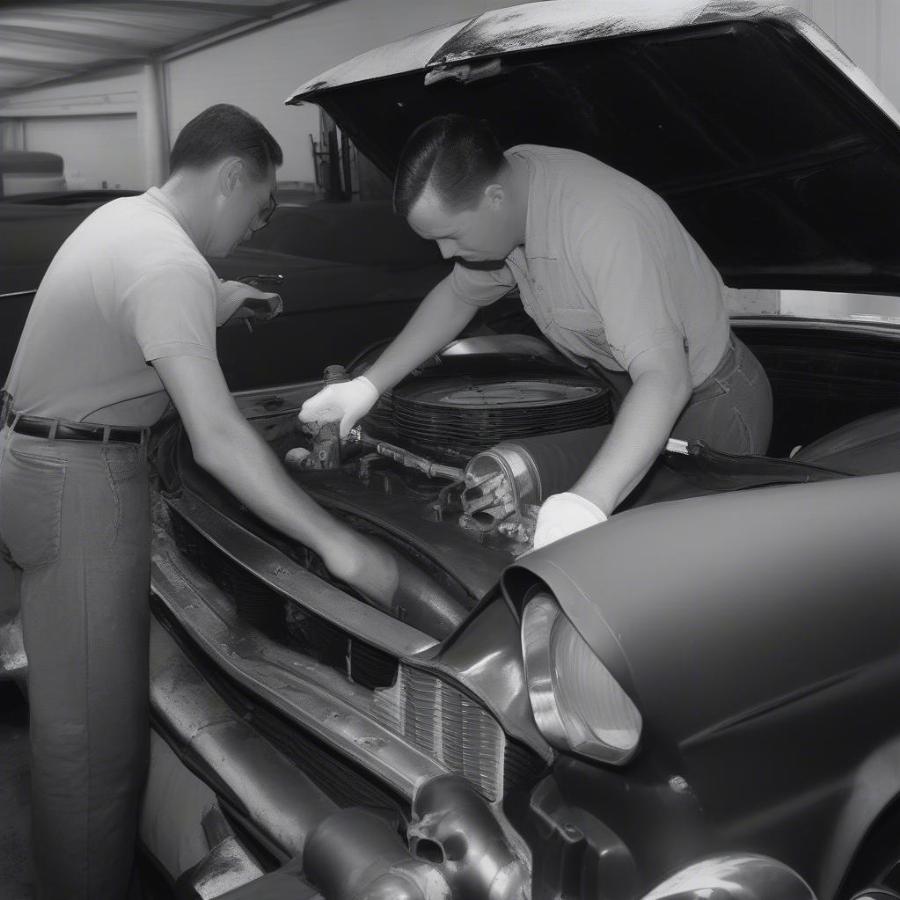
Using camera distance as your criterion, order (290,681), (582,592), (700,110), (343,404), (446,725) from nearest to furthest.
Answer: (582,592) < (446,725) < (290,681) < (700,110) < (343,404)

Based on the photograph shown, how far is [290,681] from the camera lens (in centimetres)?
167

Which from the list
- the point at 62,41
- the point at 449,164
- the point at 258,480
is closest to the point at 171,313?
the point at 258,480

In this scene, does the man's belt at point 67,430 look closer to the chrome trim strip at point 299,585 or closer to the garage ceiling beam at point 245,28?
the chrome trim strip at point 299,585

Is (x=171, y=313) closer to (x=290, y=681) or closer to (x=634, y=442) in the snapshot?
(x=290, y=681)

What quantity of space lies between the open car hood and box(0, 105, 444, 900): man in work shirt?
1.51 feet

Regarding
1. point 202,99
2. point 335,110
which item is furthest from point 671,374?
point 202,99

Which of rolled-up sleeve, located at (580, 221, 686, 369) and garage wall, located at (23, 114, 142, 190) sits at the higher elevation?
garage wall, located at (23, 114, 142, 190)

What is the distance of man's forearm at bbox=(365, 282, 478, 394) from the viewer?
8.11ft

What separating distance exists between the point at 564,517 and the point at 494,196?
803 millimetres

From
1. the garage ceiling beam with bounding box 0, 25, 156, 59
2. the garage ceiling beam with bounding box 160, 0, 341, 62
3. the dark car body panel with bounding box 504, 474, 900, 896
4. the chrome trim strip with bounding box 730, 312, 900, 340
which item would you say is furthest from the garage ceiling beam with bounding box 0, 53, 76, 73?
the dark car body panel with bounding box 504, 474, 900, 896

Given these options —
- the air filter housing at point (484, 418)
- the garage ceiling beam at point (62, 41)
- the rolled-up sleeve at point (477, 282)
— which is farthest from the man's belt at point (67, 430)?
the garage ceiling beam at point (62, 41)

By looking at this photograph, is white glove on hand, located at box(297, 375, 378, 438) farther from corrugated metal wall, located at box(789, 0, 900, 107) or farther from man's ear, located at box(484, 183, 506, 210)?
corrugated metal wall, located at box(789, 0, 900, 107)

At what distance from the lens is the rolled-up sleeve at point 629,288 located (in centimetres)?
183

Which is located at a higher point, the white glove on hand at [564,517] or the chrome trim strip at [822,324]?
the chrome trim strip at [822,324]
